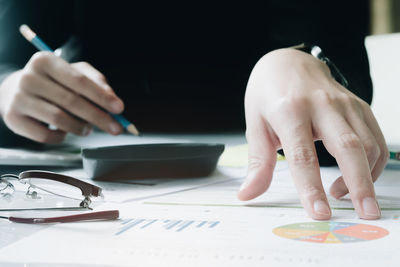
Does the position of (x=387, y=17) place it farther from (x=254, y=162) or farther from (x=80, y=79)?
(x=254, y=162)

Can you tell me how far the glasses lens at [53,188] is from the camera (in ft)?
1.68

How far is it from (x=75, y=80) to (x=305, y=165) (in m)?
0.53

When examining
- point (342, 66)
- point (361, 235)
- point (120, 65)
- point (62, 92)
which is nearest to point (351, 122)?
point (361, 235)

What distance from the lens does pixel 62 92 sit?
0.87 meters

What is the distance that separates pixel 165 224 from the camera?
0.41 m

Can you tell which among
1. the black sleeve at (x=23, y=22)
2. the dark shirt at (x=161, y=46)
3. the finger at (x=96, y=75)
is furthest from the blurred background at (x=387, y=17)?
the finger at (x=96, y=75)

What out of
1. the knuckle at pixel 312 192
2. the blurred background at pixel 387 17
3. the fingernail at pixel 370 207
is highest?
the blurred background at pixel 387 17

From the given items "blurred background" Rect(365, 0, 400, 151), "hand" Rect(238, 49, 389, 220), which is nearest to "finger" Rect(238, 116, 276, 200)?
"hand" Rect(238, 49, 389, 220)

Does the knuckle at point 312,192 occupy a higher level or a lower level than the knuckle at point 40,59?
lower

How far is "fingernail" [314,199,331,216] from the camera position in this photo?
1.36ft

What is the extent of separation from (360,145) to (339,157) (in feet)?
0.08

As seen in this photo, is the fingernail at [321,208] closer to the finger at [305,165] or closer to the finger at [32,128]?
the finger at [305,165]

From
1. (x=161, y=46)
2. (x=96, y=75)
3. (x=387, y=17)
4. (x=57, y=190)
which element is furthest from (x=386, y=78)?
(x=387, y=17)

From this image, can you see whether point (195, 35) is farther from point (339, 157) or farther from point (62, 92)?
point (339, 157)
